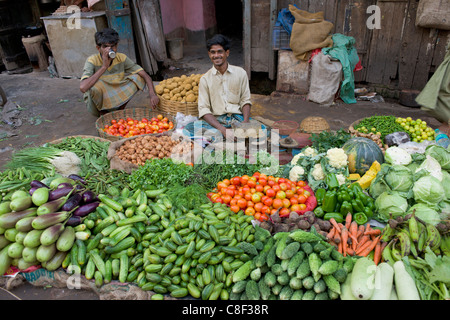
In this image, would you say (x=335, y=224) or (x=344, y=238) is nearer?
(x=344, y=238)

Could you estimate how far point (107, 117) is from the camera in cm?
507

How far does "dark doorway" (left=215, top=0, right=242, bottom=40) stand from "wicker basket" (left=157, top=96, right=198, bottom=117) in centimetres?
797

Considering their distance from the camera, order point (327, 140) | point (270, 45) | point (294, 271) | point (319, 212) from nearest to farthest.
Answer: point (294, 271)
point (319, 212)
point (327, 140)
point (270, 45)

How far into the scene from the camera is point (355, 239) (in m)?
2.77

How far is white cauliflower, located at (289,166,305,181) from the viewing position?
3.65m

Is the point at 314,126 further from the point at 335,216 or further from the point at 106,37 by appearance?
the point at 106,37

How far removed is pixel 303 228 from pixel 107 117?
3.59 meters

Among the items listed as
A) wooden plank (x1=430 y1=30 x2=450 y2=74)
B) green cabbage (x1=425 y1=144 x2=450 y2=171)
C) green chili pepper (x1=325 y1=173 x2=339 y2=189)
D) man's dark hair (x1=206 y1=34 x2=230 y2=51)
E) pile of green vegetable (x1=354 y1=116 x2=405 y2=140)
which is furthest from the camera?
wooden plank (x1=430 y1=30 x2=450 y2=74)

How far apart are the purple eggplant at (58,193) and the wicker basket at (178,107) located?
98.6 inches

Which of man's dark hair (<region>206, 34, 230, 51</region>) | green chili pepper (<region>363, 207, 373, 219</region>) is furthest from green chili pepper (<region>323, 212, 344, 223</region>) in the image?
man's dark hair (<region>206, 34, 230, 51</region>)

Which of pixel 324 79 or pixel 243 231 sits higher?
pixel 324 79

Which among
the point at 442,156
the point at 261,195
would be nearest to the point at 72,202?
the point at 261,195

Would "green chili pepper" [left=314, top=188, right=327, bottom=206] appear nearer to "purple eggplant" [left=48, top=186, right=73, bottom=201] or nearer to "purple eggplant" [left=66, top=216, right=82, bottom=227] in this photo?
"purple eggplant" [left=66, top=216, right=82, bottom=227]

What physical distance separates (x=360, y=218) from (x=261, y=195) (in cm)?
94
